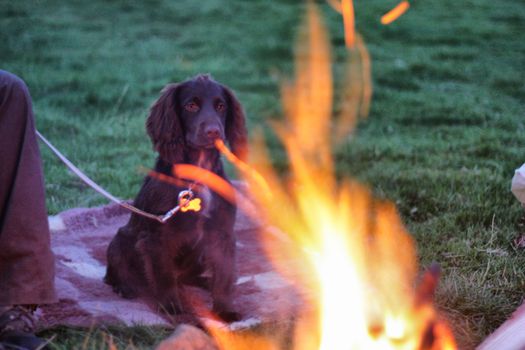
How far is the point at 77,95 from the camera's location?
880cm

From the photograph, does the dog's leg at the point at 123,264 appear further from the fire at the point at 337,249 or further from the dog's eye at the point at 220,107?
the dog's eye at the point at 220,107

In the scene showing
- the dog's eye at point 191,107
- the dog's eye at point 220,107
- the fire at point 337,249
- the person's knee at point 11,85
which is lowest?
the fire at point 337,249

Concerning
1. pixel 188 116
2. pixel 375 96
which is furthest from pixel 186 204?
pixel 375 96

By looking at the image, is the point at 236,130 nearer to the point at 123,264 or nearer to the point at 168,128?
the point at 168,128

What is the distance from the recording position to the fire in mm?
2893

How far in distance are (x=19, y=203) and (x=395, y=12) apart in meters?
9.07

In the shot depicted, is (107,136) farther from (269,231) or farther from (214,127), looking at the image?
(214,127)

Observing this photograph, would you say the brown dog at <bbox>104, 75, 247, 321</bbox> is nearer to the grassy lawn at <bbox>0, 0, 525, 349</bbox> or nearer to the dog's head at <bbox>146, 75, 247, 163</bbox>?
the dog's head at <bbox>146, 75, 247, 163</bbox>

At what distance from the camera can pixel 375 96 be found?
8844 mm

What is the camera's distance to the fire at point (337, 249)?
9.49ft

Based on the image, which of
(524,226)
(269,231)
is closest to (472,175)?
(524,226)

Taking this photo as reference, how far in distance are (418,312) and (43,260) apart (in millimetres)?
1826

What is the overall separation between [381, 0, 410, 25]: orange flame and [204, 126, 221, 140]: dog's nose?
7660 millimetres

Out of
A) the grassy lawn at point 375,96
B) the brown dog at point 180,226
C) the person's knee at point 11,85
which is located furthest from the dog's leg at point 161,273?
the person's knee at point 11,85
